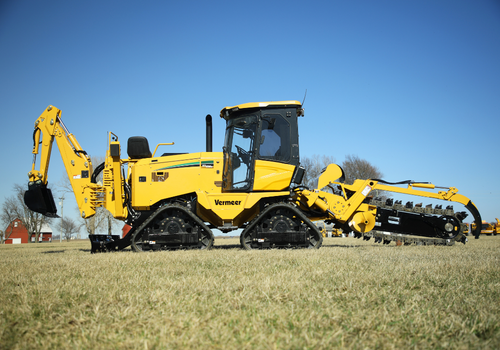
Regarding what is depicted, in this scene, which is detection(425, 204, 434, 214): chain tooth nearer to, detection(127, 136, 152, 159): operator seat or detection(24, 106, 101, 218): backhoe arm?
detection(127, 136, 152, 159): operator seat

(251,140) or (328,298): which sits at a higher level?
(251,140)

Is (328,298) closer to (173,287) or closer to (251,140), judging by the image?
(173,287)

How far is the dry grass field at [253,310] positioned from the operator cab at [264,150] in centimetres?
452

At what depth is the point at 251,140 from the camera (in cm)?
866

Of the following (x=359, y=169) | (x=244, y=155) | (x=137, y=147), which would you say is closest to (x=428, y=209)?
(x=244, y=155)

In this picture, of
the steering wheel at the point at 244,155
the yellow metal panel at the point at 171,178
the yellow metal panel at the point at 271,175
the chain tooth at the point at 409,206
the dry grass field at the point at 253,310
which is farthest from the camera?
the chain tooth at the point at 409,206

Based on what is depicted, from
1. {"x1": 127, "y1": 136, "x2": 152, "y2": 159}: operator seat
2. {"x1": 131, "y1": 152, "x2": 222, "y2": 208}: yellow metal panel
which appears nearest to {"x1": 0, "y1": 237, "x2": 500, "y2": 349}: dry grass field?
{"x1": 131, "y1": 152, "x2": 222, "y2": 208}: yellow metal panel

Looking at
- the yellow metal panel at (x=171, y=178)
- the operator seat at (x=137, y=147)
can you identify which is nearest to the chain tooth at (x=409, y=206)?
the yellow metal panel at (x=171, y=178)

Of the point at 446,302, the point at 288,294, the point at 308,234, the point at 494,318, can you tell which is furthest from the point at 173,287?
the point at 308,234

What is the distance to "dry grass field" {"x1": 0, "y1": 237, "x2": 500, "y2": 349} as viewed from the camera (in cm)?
205

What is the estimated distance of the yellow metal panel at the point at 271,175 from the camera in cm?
854

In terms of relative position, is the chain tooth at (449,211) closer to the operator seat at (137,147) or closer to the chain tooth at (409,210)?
the chain tooth at (409,210)

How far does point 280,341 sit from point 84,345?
3.55ft

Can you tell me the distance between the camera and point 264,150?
8.61 meters
